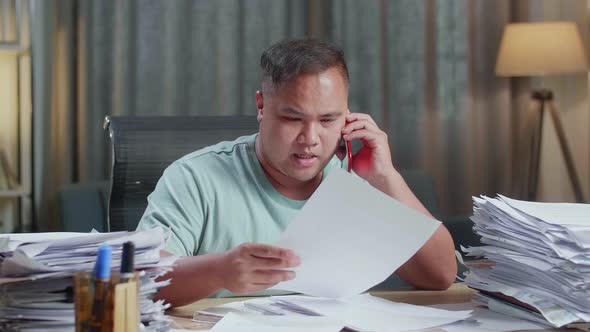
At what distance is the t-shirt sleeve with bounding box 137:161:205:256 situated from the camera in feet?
4.95

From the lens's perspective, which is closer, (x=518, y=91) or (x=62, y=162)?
(x=62, y=162)

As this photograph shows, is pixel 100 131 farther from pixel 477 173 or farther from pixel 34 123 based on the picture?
pixel 477 173

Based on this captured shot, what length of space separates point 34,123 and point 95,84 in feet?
1.05

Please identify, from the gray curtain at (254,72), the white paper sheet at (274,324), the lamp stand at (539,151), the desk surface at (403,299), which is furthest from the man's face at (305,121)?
the lamp stand at (539,151)

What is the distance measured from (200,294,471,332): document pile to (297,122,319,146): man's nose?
0.32 metres

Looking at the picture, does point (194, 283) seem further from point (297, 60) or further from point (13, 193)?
point (13, 193)

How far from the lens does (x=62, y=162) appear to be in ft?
11.4

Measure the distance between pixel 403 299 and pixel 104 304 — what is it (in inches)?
25.9

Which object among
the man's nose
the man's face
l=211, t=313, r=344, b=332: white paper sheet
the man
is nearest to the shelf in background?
the man

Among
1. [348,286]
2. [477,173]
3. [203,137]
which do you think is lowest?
[477,173]

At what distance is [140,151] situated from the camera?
1.80 metres

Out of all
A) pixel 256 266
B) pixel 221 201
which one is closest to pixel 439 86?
pixel 221 201

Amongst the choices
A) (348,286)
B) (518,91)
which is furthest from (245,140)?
(518,91)

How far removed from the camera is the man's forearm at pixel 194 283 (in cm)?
127
